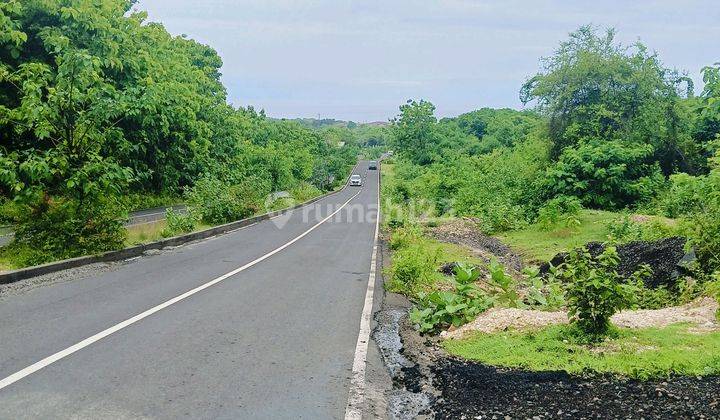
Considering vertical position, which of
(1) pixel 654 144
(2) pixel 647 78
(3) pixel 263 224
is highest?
(2) pixel 647 78

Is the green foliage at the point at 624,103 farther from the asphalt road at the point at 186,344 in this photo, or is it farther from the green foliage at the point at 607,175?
the asphalt road at the point at 186,344

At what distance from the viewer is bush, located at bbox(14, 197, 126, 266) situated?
11.6 m

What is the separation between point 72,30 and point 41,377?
20.5 meters

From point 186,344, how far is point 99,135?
26.6 ft

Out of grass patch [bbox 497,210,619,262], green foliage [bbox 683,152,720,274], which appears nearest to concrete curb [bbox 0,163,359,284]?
grass patch [bbox 497,210,619,262]

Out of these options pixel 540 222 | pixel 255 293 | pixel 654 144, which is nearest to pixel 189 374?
pixel 255 293

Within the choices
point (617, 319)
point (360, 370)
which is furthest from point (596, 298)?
point (360, 370)

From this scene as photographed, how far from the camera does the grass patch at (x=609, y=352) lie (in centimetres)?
533

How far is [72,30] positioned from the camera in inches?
857

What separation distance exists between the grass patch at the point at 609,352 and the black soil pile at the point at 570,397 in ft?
0.68

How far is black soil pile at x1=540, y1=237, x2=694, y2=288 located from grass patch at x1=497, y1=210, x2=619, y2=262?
361cm

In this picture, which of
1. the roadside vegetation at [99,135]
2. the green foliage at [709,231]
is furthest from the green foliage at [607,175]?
the roadside vegetation at [99,135]

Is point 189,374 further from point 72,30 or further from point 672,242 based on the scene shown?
point 72,30

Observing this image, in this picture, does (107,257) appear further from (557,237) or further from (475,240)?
(557,237)
